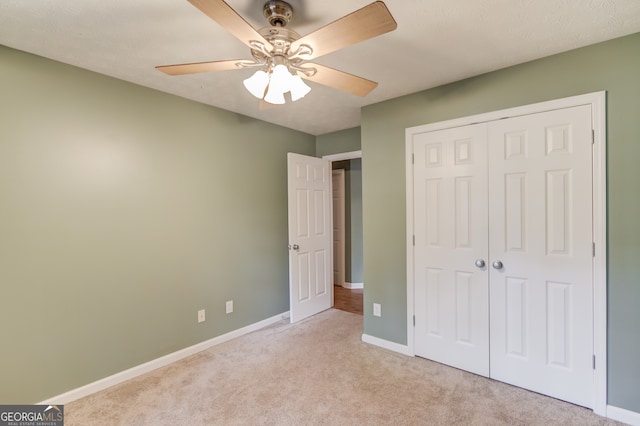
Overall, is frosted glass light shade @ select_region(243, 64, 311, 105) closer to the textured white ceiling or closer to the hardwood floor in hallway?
the textured white ceiling

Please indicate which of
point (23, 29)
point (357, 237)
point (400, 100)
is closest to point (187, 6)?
point (23, 29)

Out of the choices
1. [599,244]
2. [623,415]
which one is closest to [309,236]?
[599,244]

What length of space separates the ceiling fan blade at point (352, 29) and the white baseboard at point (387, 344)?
255 centimetres

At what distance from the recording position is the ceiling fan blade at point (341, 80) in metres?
1.56

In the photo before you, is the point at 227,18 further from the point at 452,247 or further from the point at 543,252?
the point at 543,252

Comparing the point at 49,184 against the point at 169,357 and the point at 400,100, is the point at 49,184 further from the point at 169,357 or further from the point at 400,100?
the point at 400,100

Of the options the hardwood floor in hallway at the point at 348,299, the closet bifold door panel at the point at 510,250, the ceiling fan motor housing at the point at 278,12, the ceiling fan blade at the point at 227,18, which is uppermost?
the ceiling fan motor housing at the point at 278,12

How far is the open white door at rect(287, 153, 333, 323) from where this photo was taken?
346 centimetres

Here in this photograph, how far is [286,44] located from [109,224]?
76.1 inches

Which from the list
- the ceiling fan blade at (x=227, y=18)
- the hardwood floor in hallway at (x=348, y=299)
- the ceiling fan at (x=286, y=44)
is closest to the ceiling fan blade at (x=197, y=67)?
the ceiling fan at (x=286, y=44)

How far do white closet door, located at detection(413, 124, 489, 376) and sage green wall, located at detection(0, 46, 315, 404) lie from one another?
1.82 m

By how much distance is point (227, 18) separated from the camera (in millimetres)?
1136

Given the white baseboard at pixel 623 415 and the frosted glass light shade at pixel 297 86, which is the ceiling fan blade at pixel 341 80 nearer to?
the frosted glass light shade at pixel 297 86

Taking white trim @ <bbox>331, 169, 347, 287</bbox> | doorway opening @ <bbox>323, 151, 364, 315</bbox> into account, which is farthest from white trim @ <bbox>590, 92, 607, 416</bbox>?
white trim @ <bbox>331, 169, 347, 287</bbox>
